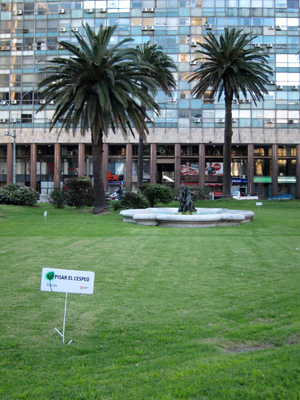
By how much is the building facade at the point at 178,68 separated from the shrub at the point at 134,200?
32.9 m

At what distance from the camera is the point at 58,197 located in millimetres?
31703

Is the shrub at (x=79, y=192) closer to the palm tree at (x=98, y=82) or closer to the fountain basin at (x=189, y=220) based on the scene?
the palm tree at (x=98, y=82)

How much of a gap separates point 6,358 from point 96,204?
2439 centimetres

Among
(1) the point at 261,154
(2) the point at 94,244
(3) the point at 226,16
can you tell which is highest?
(3) the point at 226,16

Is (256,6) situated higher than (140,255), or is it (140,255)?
(256,6)

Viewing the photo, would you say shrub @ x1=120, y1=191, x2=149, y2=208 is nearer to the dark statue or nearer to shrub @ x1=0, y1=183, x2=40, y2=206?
the dark statue

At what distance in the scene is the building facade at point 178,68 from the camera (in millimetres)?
60625

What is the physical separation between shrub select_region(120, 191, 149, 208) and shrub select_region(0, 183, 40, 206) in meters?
7.59

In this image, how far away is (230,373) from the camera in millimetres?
3861

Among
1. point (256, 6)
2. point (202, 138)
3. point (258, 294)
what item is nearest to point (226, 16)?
point (256, 6)

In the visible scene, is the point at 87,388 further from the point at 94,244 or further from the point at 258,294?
the point at 94,244

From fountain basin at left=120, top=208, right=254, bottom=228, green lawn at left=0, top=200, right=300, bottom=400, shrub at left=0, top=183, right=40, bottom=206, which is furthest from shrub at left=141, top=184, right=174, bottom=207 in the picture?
green lawn at left=0, top=200, right=300, bottom=400

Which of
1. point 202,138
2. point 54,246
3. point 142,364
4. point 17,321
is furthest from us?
point 202,138

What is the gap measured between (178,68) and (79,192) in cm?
3698
